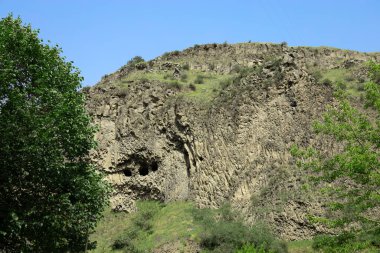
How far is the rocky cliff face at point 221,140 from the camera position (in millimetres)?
35750

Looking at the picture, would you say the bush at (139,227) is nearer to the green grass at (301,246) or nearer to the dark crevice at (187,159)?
the dark crevice at (187,159)

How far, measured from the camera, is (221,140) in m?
40.7

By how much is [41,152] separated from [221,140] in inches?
899

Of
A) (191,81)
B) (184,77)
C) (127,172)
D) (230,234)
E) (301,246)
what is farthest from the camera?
(184,77)

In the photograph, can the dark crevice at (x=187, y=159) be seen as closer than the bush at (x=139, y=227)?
No

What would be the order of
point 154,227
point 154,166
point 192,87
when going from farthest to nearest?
1. point 192,87
2. point 154,166
3. point 154,227

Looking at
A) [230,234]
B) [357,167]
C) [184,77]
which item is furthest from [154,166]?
[357,167]

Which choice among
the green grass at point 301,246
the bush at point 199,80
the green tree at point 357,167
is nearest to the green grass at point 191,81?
the bush at point 199,80

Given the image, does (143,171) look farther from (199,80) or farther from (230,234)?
(230,234)

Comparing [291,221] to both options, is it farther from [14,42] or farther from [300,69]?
[14,42]

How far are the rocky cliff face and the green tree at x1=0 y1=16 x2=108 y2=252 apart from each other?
632 inches

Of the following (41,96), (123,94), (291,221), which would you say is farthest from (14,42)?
(123,94)

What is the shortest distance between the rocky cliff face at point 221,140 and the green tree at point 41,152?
1605 centimetres

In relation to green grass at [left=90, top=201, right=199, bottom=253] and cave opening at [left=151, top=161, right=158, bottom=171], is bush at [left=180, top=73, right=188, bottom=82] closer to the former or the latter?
cave opening at [left=151, top=161, right=158, bottom=171]
